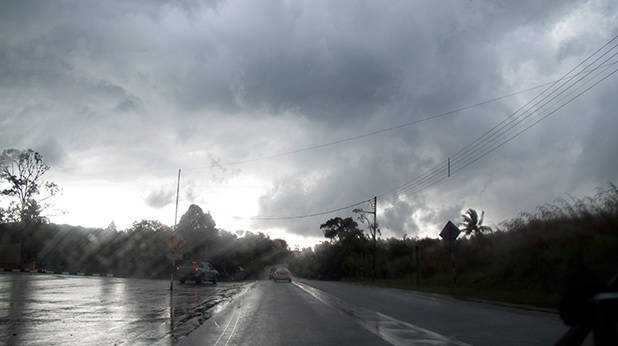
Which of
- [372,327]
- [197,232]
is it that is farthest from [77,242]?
[372,327]

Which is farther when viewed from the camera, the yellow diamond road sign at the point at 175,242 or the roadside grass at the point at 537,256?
the yellow diamond road sign at the point at 175,242

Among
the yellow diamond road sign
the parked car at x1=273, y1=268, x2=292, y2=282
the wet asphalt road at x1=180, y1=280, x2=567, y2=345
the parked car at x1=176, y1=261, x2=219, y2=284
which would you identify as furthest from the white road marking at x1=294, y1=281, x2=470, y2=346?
the parked car at x1=273, y1=268, x2=292, y2=282

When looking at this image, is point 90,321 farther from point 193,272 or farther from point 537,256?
point 193,272

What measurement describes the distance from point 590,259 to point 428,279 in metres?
18.7

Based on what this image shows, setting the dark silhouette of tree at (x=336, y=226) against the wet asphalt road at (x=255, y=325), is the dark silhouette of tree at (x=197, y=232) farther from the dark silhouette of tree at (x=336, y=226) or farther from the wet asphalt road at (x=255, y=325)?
the wet asphalt road at (x=255, y=325)

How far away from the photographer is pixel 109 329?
31.7 ft

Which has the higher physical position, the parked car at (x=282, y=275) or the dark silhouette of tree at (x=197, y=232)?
the dark silhouette of tree at (x=197, y=232)

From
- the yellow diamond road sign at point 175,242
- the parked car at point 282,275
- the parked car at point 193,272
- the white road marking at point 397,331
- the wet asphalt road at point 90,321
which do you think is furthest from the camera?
the parked car at point 282,275

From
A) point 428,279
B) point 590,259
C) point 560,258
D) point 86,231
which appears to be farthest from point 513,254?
point 86,231

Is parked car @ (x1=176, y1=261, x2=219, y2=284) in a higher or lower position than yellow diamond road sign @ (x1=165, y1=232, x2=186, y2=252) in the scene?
lower

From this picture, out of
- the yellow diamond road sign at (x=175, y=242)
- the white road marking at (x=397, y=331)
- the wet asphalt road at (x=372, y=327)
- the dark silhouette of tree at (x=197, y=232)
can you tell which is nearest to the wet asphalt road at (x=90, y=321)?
the wet asphalt road at (x=372, y=327)

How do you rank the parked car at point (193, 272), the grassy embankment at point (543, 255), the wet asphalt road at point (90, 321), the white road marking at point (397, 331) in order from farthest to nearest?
the parked car at point (193, 272) < the grassy embankment at point (543, 255) < the white road marking at point (397, 331) < the wet asphalt road at point (90, 321)

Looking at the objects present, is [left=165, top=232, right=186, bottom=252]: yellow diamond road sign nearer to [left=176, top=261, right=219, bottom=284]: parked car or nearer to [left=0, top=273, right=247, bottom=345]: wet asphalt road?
[left=0, top=273, right=247, bottom=345]: wet asphalt road

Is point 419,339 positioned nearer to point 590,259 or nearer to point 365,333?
point 365,333
